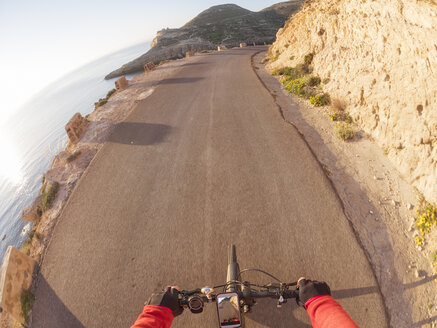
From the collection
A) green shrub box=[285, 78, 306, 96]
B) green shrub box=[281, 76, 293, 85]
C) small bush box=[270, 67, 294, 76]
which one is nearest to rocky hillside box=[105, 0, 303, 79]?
small bush box=[270, 67, 294, 76]

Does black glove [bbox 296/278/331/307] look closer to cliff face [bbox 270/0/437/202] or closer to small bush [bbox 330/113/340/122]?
cliff face [bbox 270/0/437/202]

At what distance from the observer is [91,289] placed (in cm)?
463

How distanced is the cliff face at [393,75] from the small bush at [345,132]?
495mm

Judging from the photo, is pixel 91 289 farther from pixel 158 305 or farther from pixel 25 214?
pixel 25 214

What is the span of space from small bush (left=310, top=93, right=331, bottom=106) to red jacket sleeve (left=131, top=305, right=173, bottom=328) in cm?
1020

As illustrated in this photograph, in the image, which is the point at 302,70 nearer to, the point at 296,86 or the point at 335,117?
the point at 296,86

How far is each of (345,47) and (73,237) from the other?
43.5ft

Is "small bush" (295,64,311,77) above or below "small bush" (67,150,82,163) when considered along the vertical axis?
above

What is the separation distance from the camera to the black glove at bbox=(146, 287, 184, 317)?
2750mm

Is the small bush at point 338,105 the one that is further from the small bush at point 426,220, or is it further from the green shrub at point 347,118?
Result: the small bush at point 426,220

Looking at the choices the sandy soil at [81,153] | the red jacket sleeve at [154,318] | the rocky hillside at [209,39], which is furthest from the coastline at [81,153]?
the rocky hillside at [209,39]

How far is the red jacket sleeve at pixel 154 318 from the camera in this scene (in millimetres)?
2365

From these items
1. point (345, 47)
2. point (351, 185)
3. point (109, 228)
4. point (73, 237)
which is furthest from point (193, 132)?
point (345, 47)

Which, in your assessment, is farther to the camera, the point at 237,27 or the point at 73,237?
the point at 237,27
